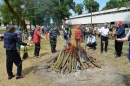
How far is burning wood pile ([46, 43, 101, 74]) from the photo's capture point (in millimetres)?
8078

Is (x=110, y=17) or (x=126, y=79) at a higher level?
(x=110, y=17)

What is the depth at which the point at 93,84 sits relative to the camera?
6391mm

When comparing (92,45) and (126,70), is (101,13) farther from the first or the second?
(126,70)

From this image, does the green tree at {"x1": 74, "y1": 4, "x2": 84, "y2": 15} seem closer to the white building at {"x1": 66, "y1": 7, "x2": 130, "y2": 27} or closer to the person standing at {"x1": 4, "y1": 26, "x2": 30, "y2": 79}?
the white building at {"x1": 66, "y1": 7, "x2": 130, "y2": 27}

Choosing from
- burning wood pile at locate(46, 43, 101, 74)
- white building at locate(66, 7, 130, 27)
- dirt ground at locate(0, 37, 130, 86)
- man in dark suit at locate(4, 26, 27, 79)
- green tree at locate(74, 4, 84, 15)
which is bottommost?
dirt ground at locate(0, 37, 130, 86)

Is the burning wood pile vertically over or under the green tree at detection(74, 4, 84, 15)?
under

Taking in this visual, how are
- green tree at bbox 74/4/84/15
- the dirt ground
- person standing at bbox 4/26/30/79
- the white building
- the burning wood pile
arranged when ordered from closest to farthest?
1. the dirt ground
2. person standing at bbox 4/26/30/79
3. the burning wood pile
4. the white building
5. green tree at bbox 74/4/84/15

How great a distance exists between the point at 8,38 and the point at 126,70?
4.72 meters

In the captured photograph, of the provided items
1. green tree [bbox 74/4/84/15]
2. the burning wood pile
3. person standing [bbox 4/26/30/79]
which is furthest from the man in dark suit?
green tree [bbox 74/4/84/15]

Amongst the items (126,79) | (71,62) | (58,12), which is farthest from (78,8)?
(126,79)

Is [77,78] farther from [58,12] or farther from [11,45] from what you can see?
[58,12]

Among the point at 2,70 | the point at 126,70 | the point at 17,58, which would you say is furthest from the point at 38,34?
the point at 126,70

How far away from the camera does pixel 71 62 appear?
8.22 m

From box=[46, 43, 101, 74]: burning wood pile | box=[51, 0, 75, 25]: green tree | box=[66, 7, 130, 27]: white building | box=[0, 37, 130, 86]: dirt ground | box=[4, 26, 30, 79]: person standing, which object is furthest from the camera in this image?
box=[51, 0, 75, 25]: green tree
